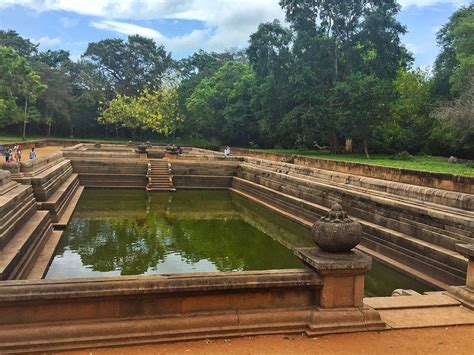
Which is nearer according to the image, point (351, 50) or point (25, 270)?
point (25, 270)

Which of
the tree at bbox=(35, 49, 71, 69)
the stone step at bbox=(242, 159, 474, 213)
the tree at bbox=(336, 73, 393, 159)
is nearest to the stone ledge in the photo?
the stone step at bbox=(242, 159, 474, 213)

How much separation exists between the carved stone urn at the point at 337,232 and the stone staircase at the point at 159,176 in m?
17.7

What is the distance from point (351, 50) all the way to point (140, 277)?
90.1 feet

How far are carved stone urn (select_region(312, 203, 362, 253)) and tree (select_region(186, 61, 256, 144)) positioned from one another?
3524cm

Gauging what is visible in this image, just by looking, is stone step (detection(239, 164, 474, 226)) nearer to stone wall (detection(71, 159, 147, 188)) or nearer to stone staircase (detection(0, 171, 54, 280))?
stone wall (detection(71, 159, 147, 188))

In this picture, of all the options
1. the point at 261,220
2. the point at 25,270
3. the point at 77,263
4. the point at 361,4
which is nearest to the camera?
the point at 25,270

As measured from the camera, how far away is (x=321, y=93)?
28156mm

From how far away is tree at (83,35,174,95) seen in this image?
57344 mm

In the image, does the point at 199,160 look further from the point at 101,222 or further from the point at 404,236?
the point at 404,236

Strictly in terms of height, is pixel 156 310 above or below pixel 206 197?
above

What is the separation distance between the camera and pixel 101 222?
1344cm

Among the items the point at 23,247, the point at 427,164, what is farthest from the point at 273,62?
the point at 23,247

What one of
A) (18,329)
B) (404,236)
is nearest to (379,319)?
(18,329)

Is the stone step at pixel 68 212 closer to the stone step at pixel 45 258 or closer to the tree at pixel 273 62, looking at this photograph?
the stone step at pixel 45 258
